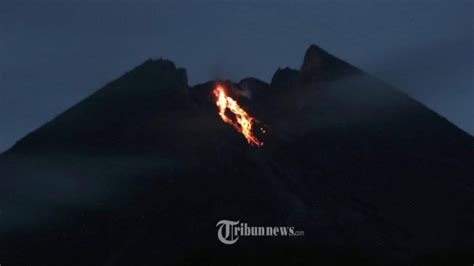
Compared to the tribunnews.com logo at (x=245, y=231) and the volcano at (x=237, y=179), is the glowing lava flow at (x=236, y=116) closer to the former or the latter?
the volcano at (x=237, y=179)

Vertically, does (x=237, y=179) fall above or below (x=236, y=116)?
below

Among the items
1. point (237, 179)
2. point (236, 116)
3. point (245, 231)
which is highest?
point (236, 116)

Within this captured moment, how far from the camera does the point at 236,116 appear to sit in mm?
94125

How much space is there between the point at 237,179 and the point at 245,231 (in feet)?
36.5

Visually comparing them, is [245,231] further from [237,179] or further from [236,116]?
[236,116]

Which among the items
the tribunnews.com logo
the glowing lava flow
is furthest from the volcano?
the glowing lava flow

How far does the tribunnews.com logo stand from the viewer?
213 feet

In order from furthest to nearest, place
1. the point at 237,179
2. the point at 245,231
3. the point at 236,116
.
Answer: the point at 236,116
the point at 237,179
the point at 245,231

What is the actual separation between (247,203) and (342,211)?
9.57 metres

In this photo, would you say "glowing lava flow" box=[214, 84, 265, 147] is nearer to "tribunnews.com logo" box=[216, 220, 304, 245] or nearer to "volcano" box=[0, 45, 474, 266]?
"volcano" box=[0, 45, 474, 266]

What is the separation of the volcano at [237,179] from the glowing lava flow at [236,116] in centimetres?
101

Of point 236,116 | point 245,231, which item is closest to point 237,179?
point 245,231

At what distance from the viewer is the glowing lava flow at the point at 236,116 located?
292 feet

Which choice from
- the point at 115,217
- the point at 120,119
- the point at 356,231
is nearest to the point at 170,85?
the point at 120,119
